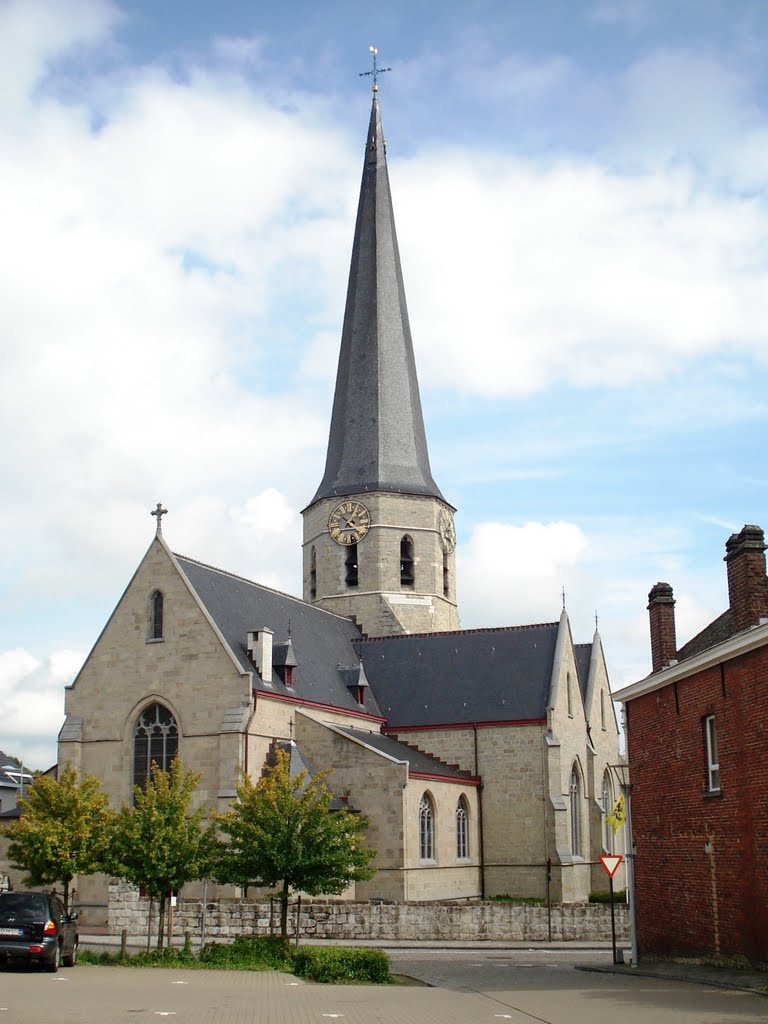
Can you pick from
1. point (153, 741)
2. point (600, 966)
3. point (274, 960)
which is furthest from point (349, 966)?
point (153, 741)

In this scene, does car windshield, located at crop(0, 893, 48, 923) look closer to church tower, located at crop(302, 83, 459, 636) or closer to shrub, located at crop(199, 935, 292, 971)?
shrub, located at crop(199, 935, 292, 971)

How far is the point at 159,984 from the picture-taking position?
17.5 m

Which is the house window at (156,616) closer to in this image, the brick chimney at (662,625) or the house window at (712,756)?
the brick chimney at (662,625)

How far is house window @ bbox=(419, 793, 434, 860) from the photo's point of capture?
36.2m

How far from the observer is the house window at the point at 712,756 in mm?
20609

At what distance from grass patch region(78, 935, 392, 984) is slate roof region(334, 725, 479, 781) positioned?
14.6 meters

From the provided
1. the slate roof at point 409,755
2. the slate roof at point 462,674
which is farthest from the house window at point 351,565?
the slate roof at point 409,755

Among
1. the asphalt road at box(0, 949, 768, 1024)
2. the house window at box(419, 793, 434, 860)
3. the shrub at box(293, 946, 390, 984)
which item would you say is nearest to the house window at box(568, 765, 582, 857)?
the house window at box(419, 793, 434, 860)

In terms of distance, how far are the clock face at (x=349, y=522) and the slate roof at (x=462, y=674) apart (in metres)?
5.14

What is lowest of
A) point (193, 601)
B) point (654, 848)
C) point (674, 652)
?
point (654, 848)

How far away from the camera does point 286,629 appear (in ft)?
133

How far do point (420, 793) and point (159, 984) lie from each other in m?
19.3

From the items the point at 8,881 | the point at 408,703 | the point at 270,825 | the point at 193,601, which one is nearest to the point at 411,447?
the point at 408,703

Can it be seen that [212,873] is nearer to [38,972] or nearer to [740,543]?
[38,972]
